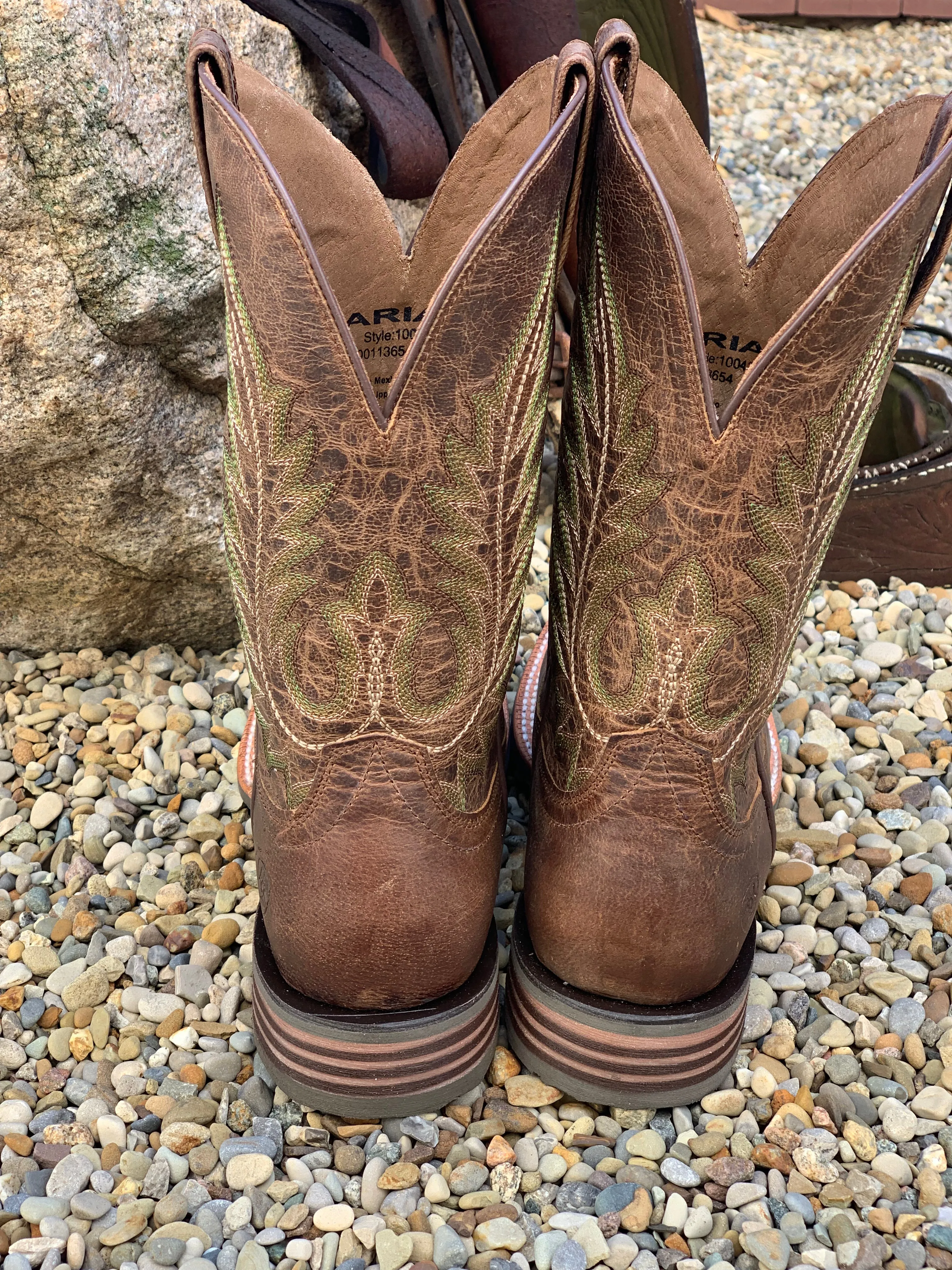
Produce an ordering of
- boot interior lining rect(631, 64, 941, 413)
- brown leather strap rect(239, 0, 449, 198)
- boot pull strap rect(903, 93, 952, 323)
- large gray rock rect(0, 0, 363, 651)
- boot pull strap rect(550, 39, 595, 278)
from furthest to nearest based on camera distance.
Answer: brown leather strap rect(239, 0, 449, 198), large gray rock rect(0, 0, 363, 651), boot interior lining rect(631, 64, 941, 413), boot pull strap rect(903, 93, 952, 323), boot pull strap rect(550, 39, 595, 278)

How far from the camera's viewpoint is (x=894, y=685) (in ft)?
6.51

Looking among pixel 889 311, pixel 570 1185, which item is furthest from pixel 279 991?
pixel 889 311

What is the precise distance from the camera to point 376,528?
1.01 metres

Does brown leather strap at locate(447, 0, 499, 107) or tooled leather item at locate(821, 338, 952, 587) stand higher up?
brown leather strap at locate(447, 0, 499, 107)

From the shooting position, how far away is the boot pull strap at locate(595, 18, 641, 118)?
99 cm

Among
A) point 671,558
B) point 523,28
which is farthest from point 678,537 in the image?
point 523,28

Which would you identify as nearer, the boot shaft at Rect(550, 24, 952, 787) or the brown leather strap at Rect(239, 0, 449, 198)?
the boot shaft at Rect(550, 24, 952, 787)

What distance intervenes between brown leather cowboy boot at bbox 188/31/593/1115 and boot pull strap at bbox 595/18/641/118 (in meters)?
0.04

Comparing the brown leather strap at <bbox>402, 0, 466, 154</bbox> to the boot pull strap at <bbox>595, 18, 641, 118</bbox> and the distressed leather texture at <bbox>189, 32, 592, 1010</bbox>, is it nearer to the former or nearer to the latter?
the distressed leather texture at <bbox>189, 32, 592, 1010</bbox>

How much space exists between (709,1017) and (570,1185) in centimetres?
22

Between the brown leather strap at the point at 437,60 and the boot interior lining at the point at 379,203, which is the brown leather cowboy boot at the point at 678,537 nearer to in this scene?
the boot interior lining at the point at 379,203

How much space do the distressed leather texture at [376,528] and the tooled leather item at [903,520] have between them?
1.23m

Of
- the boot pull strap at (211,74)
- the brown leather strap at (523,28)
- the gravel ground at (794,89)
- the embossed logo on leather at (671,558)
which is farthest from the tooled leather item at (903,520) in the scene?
the gravel ground at (794,89)

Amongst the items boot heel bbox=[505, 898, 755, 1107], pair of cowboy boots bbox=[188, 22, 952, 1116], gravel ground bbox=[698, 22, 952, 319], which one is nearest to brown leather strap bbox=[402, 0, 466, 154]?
pair of cowboy boots bbox=[188, 22, 952, 1116]
